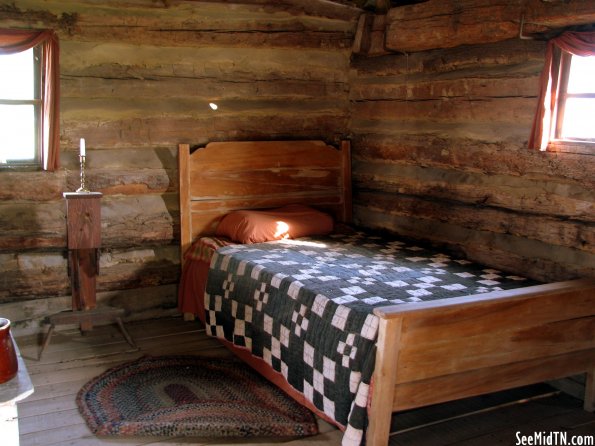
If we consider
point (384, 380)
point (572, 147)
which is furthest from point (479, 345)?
point (572, 147)

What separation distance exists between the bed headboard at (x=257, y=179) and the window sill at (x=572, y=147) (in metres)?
1.95

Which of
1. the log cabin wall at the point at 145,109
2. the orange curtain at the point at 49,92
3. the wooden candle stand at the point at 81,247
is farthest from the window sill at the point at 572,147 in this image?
the orange curtain at the point at 49,92

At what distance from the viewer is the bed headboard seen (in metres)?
4.90

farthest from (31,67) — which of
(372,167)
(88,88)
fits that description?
(372,167)

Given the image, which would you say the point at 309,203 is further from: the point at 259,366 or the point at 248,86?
the point at 259,366

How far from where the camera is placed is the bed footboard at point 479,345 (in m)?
2.87

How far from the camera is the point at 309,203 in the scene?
212 inches

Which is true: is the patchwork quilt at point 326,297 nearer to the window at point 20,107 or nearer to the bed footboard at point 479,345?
the bed footboard at point 479,345

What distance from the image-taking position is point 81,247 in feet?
13.9

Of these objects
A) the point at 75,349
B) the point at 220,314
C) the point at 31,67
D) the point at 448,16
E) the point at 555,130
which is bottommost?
the point at 75,349

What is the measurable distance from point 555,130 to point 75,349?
3.24 meters

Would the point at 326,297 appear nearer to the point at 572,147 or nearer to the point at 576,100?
the point at 572,147

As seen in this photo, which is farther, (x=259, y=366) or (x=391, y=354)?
(x=259, y=366)

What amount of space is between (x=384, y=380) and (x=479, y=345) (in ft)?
1.74
